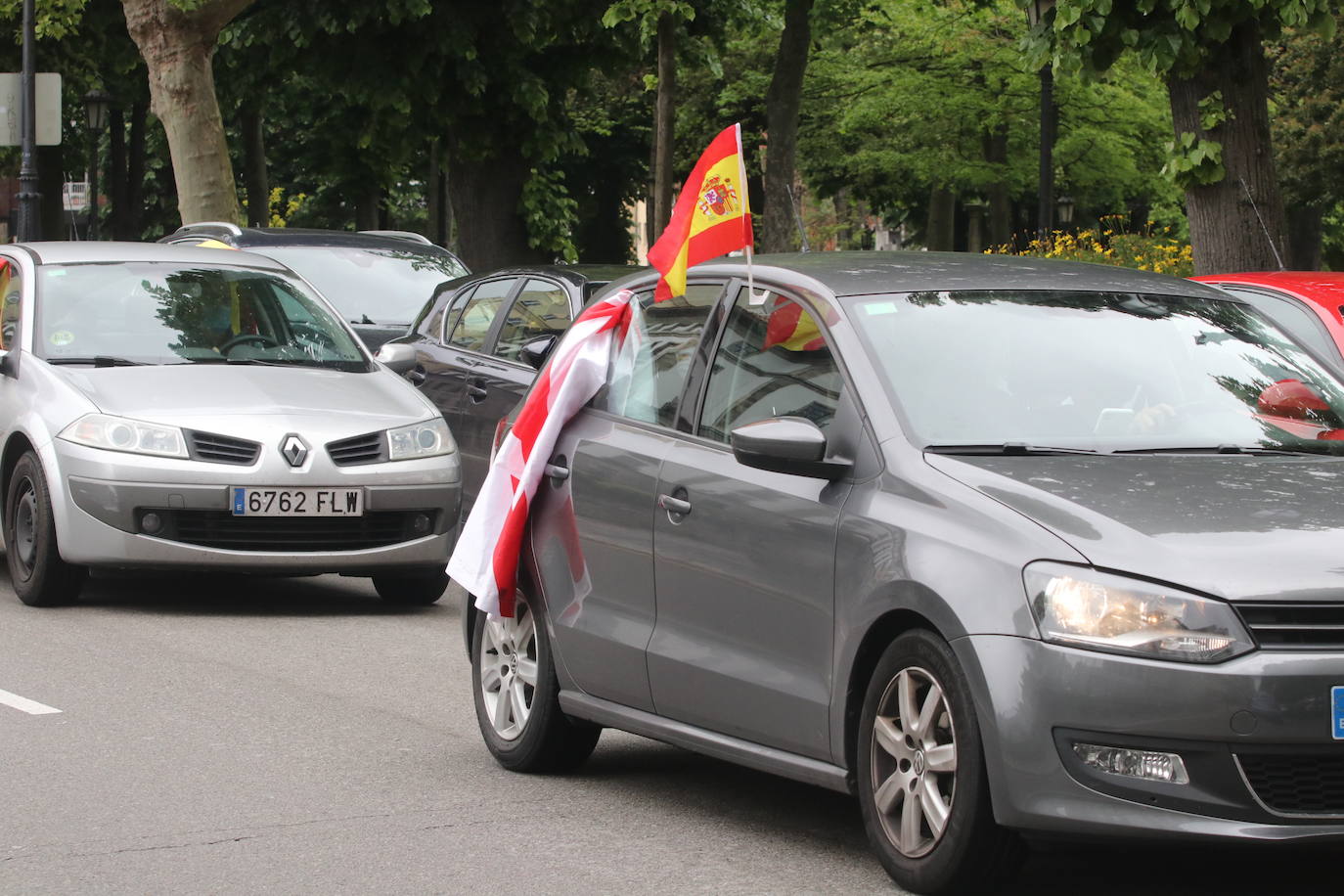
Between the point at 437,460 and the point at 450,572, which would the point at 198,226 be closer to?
the point at 437,460

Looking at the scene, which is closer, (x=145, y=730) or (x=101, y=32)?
(x=145, y=730)

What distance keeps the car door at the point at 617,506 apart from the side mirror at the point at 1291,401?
1632mm

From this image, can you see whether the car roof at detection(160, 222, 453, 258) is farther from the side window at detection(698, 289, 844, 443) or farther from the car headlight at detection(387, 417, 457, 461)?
the side window at detection(698, 289, 844, 443)

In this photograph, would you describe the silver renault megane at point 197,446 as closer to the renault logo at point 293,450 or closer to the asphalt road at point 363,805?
the renault logo at point 293,450

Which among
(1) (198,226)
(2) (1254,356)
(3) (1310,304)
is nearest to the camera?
(2) (1254,356)

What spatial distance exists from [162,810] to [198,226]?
14895 millimetres

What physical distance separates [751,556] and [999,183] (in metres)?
40.9

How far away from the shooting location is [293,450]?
10.5 metres

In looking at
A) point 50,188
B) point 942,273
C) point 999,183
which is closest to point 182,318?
point 942,273

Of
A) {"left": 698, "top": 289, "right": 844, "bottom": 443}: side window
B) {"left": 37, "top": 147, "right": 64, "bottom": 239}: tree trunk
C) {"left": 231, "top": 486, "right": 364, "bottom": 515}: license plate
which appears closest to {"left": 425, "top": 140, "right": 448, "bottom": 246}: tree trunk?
{"left": 37, "top": 147, "right": 64, "bottom": 239}: tree trunk

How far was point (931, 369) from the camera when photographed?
19.4ft

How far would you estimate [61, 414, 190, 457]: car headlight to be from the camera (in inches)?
411

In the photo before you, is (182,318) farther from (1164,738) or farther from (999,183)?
(999,183)


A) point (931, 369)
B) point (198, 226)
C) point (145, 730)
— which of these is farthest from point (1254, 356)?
point (198, 226)
